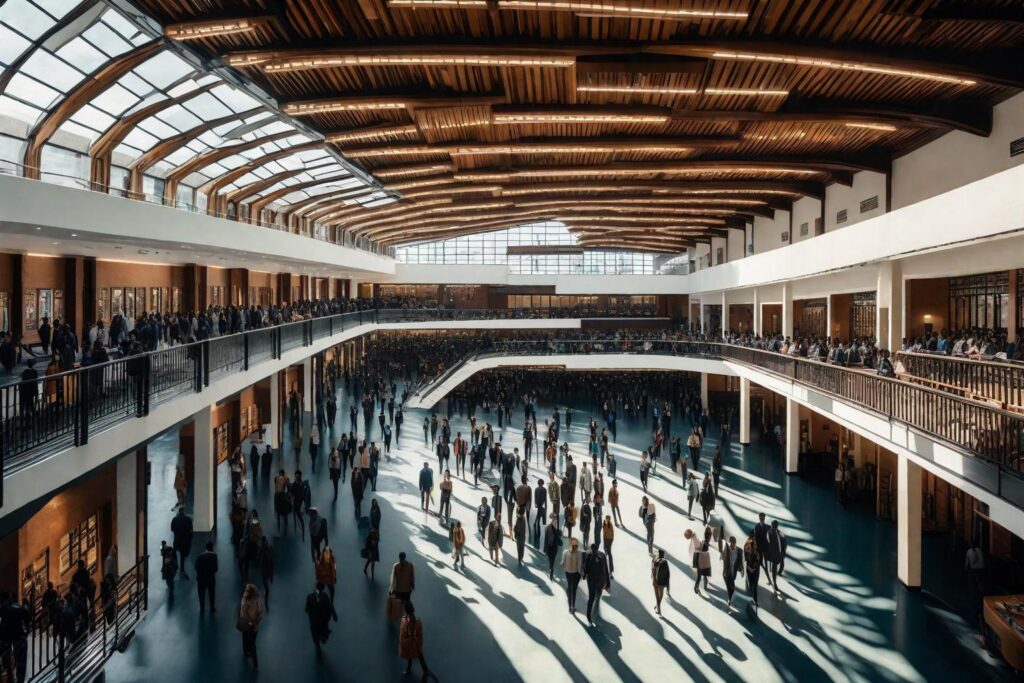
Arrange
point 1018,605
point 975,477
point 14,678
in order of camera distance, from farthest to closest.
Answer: point 1018,605, point 975,477, point 14,678

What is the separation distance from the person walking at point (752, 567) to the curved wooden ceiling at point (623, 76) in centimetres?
769

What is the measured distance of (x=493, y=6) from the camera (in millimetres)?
7703

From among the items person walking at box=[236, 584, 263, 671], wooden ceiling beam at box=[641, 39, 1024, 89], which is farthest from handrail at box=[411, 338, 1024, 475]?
person walking at box=[236, 584, 263, 671]

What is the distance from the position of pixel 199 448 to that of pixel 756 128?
13.5 metres

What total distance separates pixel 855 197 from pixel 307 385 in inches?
841

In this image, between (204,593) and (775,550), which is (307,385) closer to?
(204,593)

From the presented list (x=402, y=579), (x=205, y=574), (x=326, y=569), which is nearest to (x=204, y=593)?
(x=205, y=574)

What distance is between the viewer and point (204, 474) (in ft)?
43.9

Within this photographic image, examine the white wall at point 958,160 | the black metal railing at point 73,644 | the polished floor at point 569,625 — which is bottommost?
the polished floor at point 569,625

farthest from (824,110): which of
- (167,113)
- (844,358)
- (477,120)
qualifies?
(167,113)

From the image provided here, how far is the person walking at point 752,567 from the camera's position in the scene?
10.6m

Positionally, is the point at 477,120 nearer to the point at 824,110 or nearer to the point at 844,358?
the point at 824,110

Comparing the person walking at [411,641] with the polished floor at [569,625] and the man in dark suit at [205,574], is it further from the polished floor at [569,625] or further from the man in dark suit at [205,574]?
the man in dark suit at [205,574]

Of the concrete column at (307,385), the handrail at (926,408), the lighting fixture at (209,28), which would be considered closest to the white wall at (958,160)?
the handrail at (926,408)
